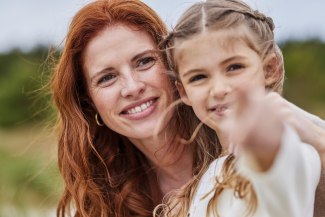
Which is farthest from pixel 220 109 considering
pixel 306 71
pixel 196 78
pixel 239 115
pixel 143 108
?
pixel 306 71

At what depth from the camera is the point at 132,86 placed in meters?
3.47

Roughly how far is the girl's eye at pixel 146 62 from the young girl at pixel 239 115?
0.98 ft

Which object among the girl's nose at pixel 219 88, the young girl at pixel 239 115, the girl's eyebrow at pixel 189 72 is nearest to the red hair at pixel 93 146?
the young girl at pixel 239 115

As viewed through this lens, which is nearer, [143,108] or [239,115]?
[239,115]

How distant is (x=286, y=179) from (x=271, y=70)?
95cm

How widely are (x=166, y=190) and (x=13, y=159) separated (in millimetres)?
4119

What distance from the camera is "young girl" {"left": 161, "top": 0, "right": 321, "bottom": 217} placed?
5.76ft

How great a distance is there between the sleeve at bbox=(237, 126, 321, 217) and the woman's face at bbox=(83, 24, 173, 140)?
146 centimetres

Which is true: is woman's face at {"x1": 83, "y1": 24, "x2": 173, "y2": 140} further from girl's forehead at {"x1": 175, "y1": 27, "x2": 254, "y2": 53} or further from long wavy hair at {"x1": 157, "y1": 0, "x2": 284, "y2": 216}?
girl's forehead at {"x1": 175, "y1": 27, "x2": 254, "y2": 53}

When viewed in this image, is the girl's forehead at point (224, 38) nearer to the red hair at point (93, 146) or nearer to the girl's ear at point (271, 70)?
the girl's ear at point (271, 70)

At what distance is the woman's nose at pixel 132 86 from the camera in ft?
11.4

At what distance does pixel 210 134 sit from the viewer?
3.33 metres

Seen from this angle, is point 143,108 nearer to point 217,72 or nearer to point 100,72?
point 100,72

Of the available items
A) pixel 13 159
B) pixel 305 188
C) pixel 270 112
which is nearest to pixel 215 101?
pixel 305 188
